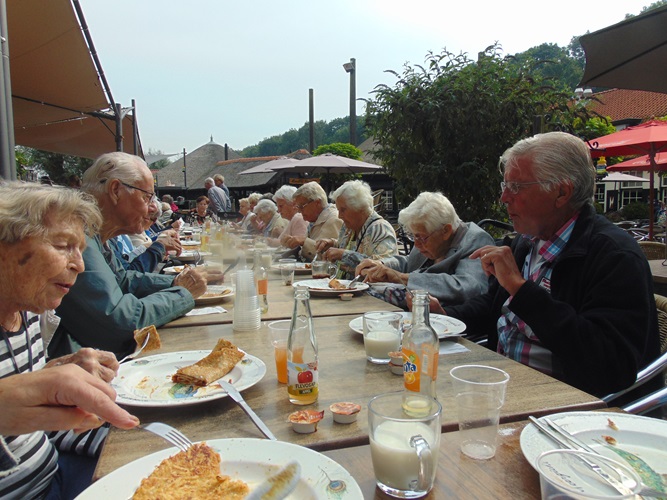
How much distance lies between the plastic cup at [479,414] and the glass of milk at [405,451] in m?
0.20

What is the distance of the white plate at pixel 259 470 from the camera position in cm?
88

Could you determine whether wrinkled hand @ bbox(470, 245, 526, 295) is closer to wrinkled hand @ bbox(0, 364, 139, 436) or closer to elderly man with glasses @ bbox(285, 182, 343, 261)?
wrinkled hand @ bbox(0, 364, 139, 436)

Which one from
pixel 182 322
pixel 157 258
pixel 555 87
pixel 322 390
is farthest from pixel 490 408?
pixel 555 87

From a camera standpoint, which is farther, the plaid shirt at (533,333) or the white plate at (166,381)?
the plaid shirt at (533,333)

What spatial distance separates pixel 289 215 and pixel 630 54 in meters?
5.20

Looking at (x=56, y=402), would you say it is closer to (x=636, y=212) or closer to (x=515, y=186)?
(x=515, y=186)


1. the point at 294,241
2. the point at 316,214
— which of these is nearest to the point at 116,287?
the point at 294,241

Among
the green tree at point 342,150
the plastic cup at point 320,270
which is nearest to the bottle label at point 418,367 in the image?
the plastic cup at point 320,270

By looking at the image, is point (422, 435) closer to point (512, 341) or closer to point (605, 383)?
point (605, 383)

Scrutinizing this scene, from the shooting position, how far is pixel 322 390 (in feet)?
4.86

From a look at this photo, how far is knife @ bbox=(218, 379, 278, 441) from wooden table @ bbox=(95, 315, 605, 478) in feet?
0.08

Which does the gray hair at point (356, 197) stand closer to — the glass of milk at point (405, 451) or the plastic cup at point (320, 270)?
the plastic cup at point (320, 270)

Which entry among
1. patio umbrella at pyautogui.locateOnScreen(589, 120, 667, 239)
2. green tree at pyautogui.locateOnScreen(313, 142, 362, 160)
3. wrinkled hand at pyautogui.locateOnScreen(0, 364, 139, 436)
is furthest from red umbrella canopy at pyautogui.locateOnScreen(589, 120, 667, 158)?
green tree at pyautogui.locateOnScreen(313, 142, 362, 160)

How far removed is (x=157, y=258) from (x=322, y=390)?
2655 mm
